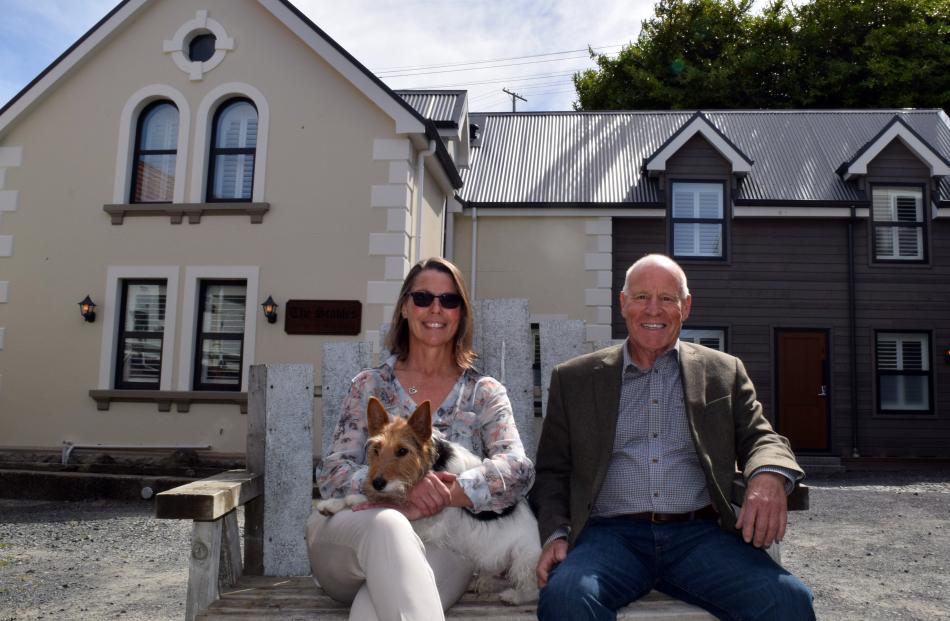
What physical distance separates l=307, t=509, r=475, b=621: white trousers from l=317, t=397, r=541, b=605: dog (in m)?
0.06

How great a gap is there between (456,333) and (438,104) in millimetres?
10001

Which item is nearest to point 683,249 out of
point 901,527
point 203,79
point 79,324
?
point 901,527

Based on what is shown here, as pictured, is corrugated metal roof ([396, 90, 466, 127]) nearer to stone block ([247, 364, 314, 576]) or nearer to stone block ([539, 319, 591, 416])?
stone block ([539, 319, 591, 416])

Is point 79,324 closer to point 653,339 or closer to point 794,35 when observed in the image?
point 653,339

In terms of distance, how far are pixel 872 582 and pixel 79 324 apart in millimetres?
9267

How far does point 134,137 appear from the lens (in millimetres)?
9945

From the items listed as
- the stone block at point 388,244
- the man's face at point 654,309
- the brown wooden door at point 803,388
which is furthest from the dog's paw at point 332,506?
the brown wooden door at point 803,388

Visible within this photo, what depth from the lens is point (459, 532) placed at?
2.51 metres

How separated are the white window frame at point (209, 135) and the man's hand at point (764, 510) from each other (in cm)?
820

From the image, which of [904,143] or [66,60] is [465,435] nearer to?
[66,60]

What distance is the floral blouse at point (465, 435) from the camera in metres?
2.54

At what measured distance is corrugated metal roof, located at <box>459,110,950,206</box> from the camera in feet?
42.2

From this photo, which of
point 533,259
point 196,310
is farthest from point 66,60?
point 533,259

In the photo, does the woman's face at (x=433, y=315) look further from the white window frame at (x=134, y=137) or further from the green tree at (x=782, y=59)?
the green tree at (x=782, y=59)
